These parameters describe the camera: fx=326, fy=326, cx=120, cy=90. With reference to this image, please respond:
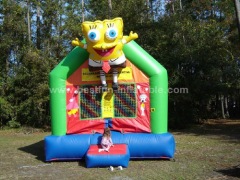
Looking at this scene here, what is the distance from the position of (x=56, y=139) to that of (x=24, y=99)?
994 cm

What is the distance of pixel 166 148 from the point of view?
279 inches

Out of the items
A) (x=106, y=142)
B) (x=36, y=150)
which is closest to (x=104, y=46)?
(x=106, y=142)

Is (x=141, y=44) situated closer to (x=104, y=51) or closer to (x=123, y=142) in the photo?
(x=104, y=51)

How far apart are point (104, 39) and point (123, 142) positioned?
7.55 feet

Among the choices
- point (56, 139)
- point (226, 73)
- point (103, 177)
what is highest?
point (226, 73)

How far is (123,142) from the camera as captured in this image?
23.6ft

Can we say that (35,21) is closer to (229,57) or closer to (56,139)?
(229,57)

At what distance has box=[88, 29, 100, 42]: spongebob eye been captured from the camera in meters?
7.01

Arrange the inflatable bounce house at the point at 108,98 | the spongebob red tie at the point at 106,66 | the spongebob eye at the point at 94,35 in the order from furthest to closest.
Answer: the spongebob red tie at the point at 106,66, the inflatable bounce house at the point at 108,98, the spongebob eye at the point at 94,35

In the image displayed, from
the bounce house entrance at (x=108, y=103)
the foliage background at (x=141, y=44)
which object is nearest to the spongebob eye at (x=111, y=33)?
the bounce house entrance at (x=108, y=103)

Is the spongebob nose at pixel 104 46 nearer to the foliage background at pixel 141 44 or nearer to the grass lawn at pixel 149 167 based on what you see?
the grass lawn at pixel 149 167

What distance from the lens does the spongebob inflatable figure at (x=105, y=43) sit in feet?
23.1

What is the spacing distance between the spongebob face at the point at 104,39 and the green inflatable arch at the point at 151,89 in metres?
0.52

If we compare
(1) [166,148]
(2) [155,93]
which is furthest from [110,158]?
(2) [155,93]
